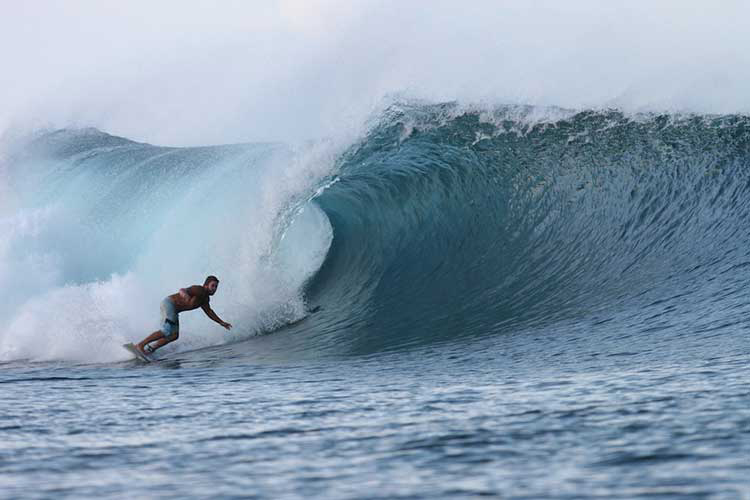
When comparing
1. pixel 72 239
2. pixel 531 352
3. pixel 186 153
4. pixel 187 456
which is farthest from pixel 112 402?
pixel 186 153

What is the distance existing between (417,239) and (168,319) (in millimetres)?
3823

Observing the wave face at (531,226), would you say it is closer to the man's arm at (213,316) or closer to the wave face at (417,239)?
the wave face at (417,239)

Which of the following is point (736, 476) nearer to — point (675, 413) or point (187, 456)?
point (675, 413)

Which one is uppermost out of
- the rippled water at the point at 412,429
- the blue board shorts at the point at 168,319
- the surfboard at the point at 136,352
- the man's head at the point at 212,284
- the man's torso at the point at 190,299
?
the man's head at the point at 212,284

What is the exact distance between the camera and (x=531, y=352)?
26.9 feet

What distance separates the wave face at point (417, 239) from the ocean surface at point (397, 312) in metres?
0.04

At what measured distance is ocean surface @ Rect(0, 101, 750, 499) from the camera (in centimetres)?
453

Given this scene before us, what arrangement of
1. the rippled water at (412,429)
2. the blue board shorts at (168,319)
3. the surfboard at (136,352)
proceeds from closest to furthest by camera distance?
1. the rippled water at (412,429)
2. the surfboard at (136,352)
3. the blue board shorts at (168,319)

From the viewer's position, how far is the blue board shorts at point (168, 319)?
10.4 meters

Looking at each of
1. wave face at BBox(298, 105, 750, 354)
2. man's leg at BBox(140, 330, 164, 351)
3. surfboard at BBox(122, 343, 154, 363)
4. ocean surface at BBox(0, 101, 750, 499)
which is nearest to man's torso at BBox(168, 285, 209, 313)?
man's leg at BBox(140, 330, 164, 351)

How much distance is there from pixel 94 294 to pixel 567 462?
26.3 feet

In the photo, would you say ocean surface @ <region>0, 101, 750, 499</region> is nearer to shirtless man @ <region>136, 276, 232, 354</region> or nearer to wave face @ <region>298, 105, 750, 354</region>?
wave face @ <region>298, 105, 750, 354</region>

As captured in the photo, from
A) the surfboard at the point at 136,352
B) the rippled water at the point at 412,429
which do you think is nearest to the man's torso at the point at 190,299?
the surfboard at the point at 136,352

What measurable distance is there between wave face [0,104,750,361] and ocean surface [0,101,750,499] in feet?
0.13
